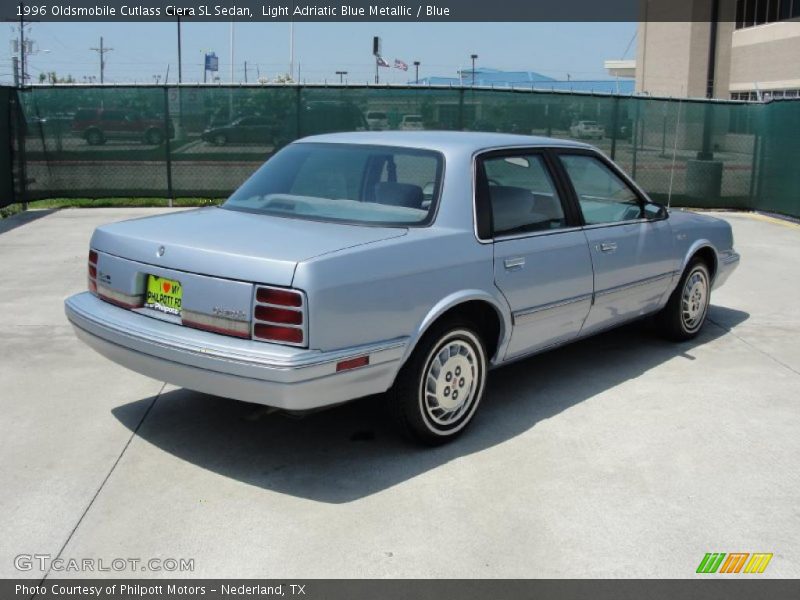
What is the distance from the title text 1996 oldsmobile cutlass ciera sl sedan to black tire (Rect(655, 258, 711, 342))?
0.55 m

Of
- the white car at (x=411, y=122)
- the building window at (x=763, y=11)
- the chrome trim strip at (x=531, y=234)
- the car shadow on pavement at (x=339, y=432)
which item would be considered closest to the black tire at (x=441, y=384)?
the car shadow on pavement at (x=339, y=432)

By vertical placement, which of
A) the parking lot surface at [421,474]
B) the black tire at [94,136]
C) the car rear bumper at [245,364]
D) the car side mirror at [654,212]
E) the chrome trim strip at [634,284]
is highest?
the black tire at [94,136]

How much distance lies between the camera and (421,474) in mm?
4426

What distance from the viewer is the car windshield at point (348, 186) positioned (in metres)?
4.83

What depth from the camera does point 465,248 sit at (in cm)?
471

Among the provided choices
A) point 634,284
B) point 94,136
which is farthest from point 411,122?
point 634,284

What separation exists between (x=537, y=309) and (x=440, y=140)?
1101 mm

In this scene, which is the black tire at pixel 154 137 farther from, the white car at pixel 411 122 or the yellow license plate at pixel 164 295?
the yellow license plate at pixel 164 295

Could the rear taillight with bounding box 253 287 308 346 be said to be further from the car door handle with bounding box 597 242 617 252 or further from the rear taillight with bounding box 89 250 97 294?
the car door handle with bounding box 597 242 617 252

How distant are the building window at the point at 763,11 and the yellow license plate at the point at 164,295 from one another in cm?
3991

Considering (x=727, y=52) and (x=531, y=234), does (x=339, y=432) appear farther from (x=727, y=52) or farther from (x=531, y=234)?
(x=727, y=52)

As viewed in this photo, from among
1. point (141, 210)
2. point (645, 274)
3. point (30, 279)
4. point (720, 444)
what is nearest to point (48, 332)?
point (30, 279)

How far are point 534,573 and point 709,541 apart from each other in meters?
0.81
